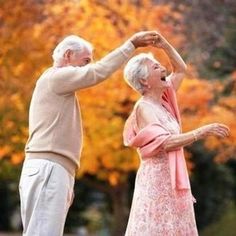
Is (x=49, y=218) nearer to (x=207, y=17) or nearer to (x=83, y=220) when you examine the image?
(x=207, y=17)

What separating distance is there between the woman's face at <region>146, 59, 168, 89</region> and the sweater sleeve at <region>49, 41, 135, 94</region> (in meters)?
0.42

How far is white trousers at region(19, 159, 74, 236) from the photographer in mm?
5234

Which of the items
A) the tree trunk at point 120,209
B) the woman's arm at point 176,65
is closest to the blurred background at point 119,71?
the tree trunk at point 120,209

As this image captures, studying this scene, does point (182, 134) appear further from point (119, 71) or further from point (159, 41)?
point (119, 71)

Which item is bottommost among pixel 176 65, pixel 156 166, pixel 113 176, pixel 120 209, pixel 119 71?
pixel 156 166

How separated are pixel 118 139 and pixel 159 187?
9.64m

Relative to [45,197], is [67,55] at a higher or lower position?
higher

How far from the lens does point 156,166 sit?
560cm

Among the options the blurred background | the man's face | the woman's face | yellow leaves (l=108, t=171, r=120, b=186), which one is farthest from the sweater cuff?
yellow leaves (l=108, t=171, r=120, b=186)

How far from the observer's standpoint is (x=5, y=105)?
12719mm

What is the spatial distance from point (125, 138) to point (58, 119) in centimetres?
63

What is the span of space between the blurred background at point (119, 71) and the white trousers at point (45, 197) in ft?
20.3

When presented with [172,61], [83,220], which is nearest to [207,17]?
[172,61]

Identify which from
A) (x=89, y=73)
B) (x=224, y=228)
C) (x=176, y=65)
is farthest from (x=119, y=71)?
(x=89, y=73)
